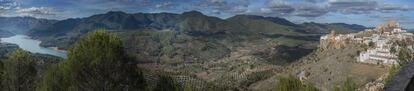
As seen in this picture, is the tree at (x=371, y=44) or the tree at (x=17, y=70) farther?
the tree at (x=371, y=44)

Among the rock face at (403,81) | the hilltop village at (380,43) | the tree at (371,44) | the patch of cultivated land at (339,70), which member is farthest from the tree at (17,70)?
the tree at (371,44)

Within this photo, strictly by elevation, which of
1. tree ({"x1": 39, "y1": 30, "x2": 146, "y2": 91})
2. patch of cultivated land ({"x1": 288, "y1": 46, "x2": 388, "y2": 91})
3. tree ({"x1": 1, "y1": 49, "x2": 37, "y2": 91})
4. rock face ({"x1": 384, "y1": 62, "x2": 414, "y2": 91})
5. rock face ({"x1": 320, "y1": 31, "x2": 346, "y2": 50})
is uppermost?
rock face ({"x1": 384, "y1": 62, "x2": 414, "y2": 91})

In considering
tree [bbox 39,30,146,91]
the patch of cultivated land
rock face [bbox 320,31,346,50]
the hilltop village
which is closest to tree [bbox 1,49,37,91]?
tree [bbox 39,30,146,91]

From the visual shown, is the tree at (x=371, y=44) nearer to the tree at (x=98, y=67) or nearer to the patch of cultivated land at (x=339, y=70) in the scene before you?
the patch of cultivated land at (x=339, y=70)

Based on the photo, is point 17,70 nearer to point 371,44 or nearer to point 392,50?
point 392,50

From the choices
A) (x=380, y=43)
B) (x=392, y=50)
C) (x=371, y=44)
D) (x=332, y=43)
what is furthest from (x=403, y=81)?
(x=332, y=43)

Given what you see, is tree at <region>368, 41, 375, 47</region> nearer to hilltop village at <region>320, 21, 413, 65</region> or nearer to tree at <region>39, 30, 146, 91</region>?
hilltop village at <region>320, 21, 413, 65</region>
